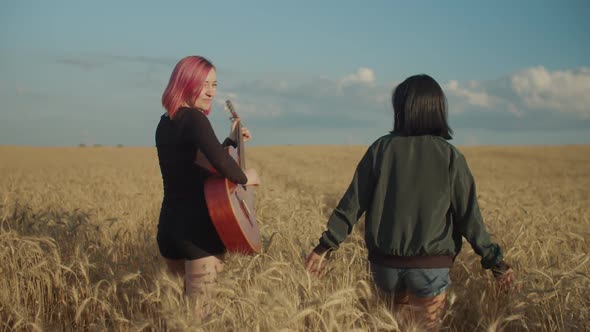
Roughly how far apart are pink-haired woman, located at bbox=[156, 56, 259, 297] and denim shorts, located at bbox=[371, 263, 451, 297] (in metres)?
0.89

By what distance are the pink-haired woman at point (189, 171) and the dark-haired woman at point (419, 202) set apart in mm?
776

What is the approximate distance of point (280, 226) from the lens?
14.7 ft

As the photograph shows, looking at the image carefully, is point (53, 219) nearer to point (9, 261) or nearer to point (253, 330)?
point (9, 261)

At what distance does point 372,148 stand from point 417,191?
0.31 meters

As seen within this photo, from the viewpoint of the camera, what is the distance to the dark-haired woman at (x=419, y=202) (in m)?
2.33

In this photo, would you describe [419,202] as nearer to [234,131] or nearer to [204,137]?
[204,137]

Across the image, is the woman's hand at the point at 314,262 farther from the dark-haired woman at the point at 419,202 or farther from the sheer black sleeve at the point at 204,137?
the sheer black sleeve at the point at 204,137

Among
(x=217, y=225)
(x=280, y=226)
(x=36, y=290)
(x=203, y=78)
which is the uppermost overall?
(x=203, y=78)

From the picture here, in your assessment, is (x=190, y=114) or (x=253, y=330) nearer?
(x=253, y=330)

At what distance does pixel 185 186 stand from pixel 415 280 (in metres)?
1.26

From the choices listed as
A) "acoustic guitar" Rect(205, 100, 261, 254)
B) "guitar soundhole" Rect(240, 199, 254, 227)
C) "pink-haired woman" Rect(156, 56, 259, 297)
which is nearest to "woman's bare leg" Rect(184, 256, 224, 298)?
"pink-haired woman" Rect(156, 56, 259, 297)

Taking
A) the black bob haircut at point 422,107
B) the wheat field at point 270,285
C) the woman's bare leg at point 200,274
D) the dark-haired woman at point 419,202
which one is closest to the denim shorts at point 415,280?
the dark-haired woman at point 419,202

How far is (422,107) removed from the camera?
92.1 inches

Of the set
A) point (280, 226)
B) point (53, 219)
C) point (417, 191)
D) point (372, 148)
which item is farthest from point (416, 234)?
point (53, 219)
